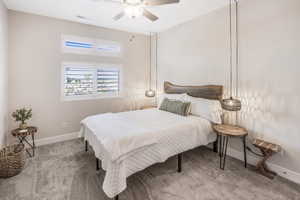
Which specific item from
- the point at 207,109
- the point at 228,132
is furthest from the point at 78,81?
the point at 228,132

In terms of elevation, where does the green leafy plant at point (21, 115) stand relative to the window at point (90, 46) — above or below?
below

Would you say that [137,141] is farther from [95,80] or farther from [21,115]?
[95,80]

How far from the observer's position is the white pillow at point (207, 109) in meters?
2.86

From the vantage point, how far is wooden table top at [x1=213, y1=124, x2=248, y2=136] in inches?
95.0

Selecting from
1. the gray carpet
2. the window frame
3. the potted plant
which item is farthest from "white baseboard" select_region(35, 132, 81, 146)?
the window frame

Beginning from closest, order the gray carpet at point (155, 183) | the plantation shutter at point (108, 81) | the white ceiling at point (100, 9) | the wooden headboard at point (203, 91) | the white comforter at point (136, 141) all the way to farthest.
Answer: the white comforter at point (136, 141), the gray carpet at point (155, 183), the white ceiling at point (100, 9), the wooden headboard at point (203, 91), the plantation shutter at point (108, 81)

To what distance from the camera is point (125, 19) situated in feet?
11.9

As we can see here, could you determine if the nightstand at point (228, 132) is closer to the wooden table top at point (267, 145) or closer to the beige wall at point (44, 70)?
the wooden table top at point (267, 145)

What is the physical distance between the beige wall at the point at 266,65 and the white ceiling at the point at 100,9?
38 cm

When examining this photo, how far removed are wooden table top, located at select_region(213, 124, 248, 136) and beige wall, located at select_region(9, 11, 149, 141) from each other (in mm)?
2902

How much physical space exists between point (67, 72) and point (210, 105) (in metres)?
3.33

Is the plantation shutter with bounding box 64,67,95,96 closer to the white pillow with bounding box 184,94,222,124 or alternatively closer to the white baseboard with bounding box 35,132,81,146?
the white baseboard with bounding box 35,132,81,146

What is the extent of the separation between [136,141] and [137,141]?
0.02m

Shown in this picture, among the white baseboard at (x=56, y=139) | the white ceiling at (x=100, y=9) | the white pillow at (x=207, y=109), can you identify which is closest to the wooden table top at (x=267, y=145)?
the white pillow at (x=207, y=109)
